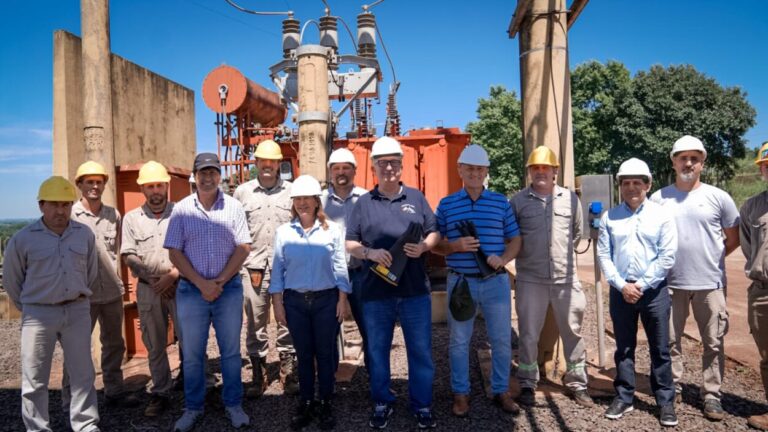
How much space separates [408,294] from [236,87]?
844 cm

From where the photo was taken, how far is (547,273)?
405 cm

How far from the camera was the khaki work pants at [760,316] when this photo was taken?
3.66 meters

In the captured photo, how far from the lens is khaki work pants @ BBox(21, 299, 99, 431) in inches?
135

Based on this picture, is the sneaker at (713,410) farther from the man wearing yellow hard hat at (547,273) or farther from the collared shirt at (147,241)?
the collared shirt at (147,241)

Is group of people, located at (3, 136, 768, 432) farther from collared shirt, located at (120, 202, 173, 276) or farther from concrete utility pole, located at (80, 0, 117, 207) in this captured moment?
concrete utility pole, located at (80, 0, 117, 207)

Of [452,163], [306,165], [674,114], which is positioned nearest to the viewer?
[306,165]

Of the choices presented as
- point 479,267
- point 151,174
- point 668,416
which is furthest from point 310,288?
point 668,416

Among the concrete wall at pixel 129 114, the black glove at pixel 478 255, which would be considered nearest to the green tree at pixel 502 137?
the concrete wall at pixel 129 114

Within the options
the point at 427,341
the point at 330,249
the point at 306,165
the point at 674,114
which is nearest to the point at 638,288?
the point at 427,341

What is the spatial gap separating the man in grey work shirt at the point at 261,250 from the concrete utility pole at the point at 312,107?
0.32 meters

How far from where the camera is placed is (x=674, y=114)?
1034 inches

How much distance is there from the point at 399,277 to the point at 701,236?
7.83ft

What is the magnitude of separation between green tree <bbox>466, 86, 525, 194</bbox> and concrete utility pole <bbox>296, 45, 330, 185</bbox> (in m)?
29.4

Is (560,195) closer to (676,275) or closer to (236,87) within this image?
(676,275)
